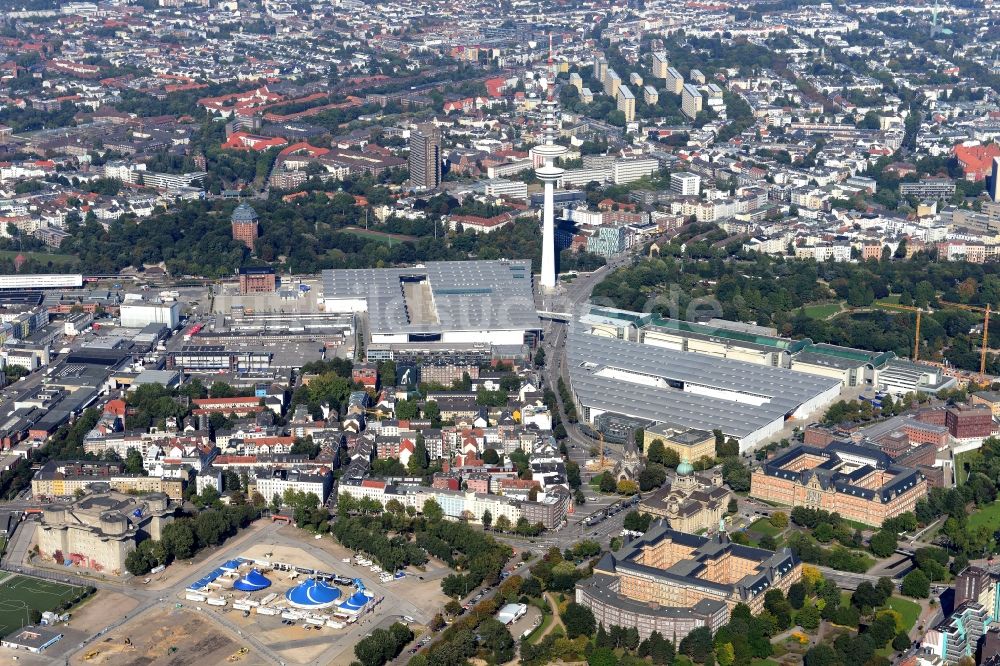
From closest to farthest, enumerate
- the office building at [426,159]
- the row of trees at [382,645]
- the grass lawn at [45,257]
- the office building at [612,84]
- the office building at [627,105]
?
1. the row of trees at [382,645]
2. the grass lawn at [45,257]
3. the office building at [426,159]
4. the office building at [627,105]
5. the office building at [612,84]

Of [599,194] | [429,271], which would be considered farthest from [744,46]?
[429,271]

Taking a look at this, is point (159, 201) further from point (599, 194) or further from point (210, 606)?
point (210, 606)

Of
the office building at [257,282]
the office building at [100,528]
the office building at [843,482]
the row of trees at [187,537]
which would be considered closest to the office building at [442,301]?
the office building at [257,282]

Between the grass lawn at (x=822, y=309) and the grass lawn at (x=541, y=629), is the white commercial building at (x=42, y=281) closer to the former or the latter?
the grass lawn at (x=822, y=309)

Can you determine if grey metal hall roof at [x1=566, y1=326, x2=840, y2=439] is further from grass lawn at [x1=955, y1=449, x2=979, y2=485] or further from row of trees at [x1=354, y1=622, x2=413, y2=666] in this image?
row of trees at [x1=354, y1=622, x2=413, y2=666]

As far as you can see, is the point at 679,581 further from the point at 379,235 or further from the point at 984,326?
the point at 379,235
